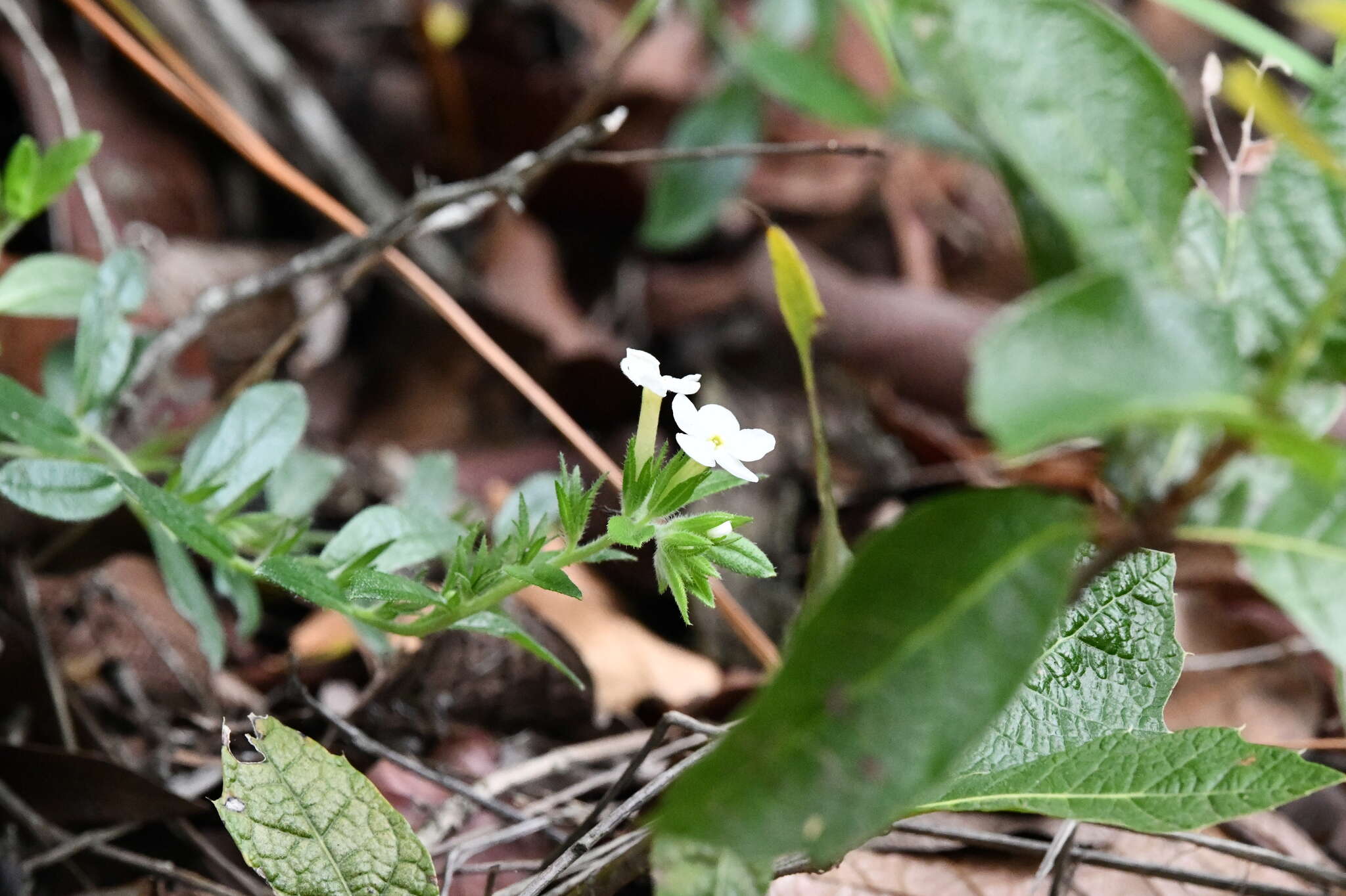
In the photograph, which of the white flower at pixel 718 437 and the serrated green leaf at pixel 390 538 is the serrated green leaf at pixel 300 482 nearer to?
the serrated green leaf at pixel 390 538

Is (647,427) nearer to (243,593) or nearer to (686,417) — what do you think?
(686,417)

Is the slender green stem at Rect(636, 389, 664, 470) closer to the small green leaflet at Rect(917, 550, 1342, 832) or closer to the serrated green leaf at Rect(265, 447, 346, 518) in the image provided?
the small green leaflet at Rect(917, 550, 1342, 832)

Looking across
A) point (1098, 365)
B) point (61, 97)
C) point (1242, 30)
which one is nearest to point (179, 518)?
point (1098, 365)

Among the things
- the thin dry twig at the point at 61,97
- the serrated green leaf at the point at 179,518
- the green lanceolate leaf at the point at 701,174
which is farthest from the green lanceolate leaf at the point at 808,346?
the green lanceolate leaf at the point at 701,174

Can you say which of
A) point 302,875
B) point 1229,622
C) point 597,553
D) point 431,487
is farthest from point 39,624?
point 1229,622

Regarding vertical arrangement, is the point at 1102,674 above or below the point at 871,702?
below

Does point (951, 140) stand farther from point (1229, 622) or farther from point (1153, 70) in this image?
point (1153, 70)

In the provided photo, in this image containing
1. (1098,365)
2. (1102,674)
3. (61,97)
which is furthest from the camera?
(61,97)
